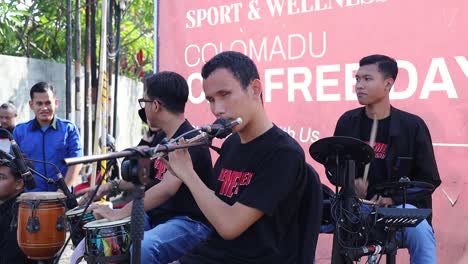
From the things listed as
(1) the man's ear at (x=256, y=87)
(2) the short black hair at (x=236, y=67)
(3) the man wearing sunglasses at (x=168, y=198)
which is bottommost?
(3) the man wearing sunglasses at (x=168, y=198)

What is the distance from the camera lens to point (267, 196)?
7.86 feet

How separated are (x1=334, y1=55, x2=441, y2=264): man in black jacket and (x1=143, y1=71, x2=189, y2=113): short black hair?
1070 millimetres

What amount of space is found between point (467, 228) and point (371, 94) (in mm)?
1164

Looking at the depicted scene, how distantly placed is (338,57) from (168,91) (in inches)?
64.2

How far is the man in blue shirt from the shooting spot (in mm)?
5176

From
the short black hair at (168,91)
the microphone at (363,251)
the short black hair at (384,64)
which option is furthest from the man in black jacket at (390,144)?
the short black hair at (168,91)

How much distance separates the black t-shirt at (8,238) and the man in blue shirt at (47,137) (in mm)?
945

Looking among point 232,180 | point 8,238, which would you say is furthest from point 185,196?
point 8,238

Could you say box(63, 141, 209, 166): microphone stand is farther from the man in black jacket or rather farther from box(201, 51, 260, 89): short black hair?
the man in black jacket

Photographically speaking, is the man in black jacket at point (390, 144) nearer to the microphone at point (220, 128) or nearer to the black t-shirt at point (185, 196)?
the black t-shirt at point (185, 196)

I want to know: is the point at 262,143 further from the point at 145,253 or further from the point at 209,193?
the point at 145,253

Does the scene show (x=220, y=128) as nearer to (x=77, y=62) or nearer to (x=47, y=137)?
(x=47, y=137)

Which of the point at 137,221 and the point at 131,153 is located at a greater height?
the point at 131,153

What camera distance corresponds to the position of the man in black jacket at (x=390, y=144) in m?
3.56
